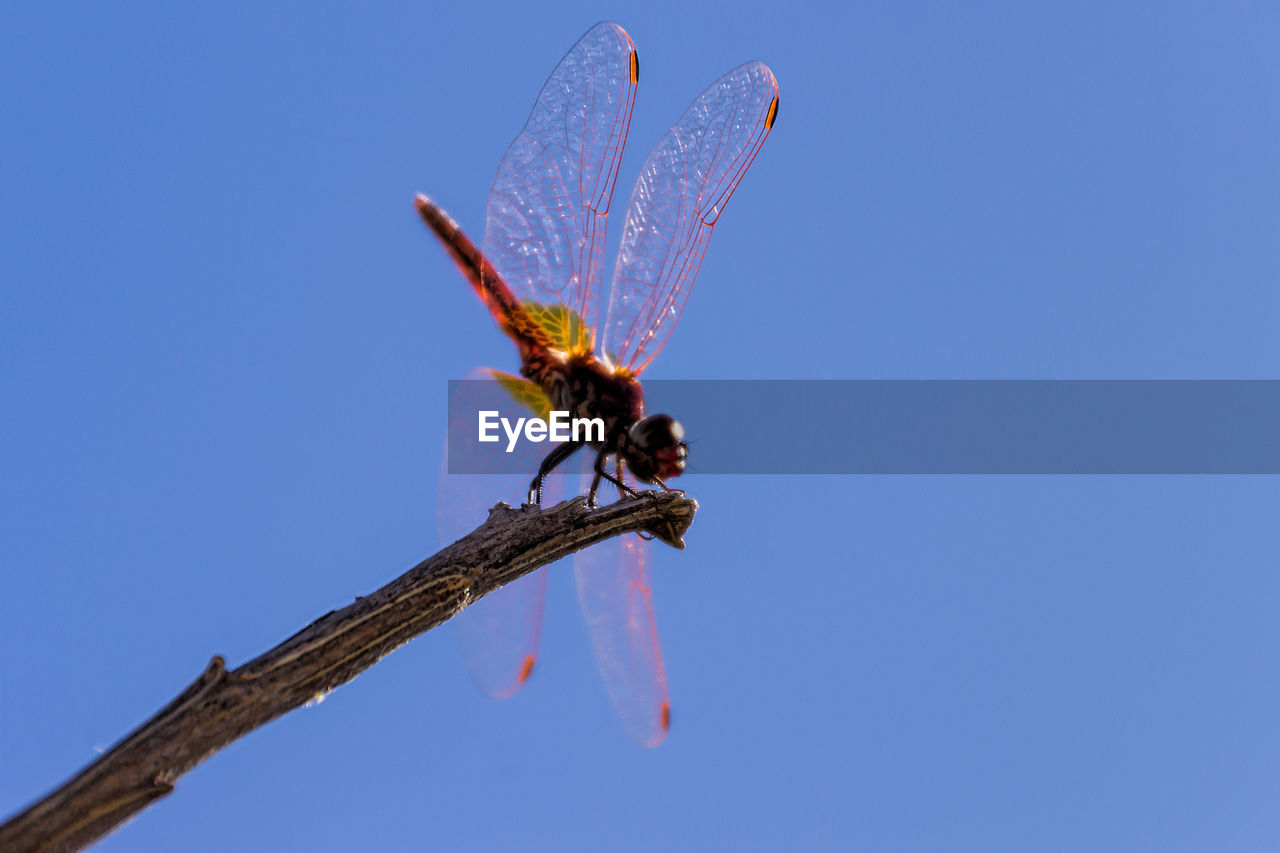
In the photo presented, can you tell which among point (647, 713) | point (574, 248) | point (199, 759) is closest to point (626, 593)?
point (647, 713)

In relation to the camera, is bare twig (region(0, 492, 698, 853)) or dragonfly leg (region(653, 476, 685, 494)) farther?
dragonfly leg (region(653, 476, 685, 494))

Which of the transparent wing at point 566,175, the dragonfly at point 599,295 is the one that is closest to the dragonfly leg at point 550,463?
the dragonfly at point 599,295

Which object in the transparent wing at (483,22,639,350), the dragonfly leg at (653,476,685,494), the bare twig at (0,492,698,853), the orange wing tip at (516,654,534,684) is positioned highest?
the transparent wing at (483,22,639,350)

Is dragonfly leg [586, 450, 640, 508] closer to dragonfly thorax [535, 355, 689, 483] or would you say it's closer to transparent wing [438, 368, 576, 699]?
dragonfly thorax [535, 355, 689, 483]

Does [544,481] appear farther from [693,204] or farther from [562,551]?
[693,204]

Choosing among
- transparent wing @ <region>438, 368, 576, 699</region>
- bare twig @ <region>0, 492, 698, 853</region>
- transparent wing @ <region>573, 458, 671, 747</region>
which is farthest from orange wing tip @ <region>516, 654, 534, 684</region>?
bare twig @ <region>0, 492, 698, 853</region>

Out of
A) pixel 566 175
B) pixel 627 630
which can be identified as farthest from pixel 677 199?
pixel 627 630
